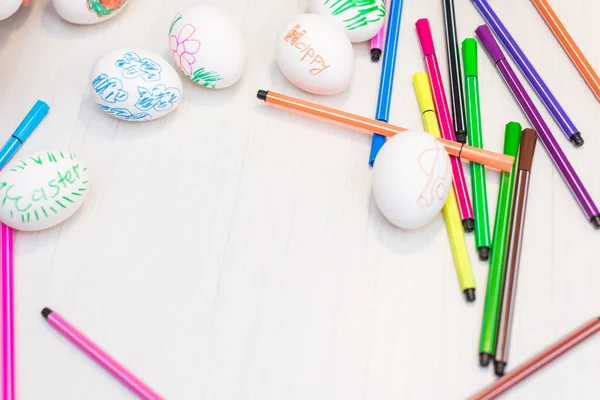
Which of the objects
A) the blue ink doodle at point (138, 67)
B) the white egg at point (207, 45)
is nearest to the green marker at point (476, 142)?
the white egg at point (207, 45)

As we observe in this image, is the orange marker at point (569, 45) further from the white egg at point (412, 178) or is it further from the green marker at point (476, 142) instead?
the white egg at point (412, 178)

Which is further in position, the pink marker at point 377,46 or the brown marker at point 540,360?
the pink marker at point 377,46

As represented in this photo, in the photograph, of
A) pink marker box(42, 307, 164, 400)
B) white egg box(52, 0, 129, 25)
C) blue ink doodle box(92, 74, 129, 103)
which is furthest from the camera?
white egg box(52, 0, 129, 25)

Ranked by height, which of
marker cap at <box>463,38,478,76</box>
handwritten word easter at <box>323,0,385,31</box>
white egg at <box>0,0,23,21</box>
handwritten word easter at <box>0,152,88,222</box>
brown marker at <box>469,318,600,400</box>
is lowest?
brown marker at <box>469,318,600,400</box>

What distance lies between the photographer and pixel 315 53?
0.80m

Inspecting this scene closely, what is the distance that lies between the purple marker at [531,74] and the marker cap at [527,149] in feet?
0.18

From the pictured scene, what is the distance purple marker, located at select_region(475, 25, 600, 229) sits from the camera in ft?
2.56

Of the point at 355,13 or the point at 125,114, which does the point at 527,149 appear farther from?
the point at 125,114

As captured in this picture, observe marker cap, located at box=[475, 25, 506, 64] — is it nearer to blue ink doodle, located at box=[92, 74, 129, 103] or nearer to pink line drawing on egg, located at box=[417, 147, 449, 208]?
pink line drawing on egg, located at box=[417, 147, 449, 208]

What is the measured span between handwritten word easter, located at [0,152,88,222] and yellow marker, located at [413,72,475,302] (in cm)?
45

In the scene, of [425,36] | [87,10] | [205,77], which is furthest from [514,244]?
[87,10]

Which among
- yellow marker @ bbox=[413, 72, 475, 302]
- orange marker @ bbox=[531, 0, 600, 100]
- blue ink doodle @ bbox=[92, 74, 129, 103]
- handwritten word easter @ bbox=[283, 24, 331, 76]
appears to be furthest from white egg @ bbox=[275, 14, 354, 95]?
orange marker @ bbox=[531, 0, 600, 100]

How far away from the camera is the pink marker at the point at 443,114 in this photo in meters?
0.77

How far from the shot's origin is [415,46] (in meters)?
0.92
